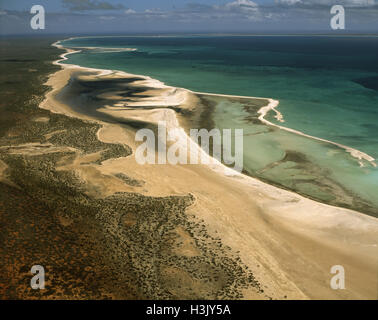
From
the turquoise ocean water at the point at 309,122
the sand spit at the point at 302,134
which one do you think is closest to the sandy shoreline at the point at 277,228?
the turquoise ocean water at the point at 309,122

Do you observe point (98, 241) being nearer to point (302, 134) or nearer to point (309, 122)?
point (302, 134)

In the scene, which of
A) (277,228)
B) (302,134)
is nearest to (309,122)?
(302,134)

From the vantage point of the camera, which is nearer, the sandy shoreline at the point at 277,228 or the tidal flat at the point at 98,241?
the tidal flat at the point at 98,241

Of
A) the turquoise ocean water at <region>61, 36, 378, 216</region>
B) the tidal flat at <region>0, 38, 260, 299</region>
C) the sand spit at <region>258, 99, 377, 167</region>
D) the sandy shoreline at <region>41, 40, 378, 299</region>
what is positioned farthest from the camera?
the sand spit at <region>258, 99, 377, 167</region>

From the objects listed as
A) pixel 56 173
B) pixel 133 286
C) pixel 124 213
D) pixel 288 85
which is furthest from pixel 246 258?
pixel 288 85

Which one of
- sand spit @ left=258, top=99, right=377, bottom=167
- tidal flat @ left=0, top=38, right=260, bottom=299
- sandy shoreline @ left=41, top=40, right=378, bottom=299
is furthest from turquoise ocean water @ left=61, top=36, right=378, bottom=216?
tidal flat @ left=0, top=38, right=260, bottom=299

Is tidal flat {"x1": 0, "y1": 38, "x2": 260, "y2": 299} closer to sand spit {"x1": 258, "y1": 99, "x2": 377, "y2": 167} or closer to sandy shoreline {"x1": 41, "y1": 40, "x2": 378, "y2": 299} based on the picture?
sandy shoreline {"x1": 41, "y1": 40, "x2": 378, "y2": 299}

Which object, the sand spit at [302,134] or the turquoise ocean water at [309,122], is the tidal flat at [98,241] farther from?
the sand spit at [302,134]

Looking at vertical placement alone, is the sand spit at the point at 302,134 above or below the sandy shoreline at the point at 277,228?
above
